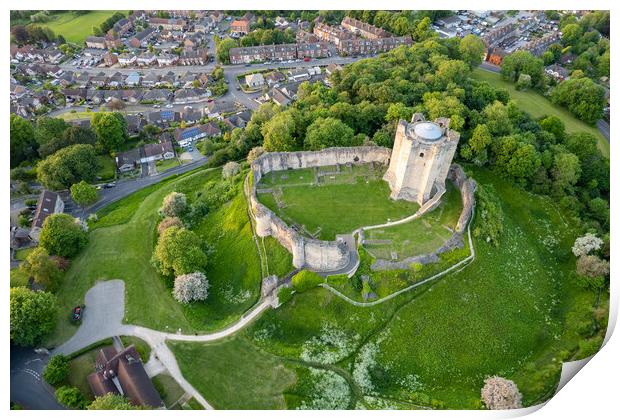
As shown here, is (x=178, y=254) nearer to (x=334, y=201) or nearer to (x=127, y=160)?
(x=334, y=201)

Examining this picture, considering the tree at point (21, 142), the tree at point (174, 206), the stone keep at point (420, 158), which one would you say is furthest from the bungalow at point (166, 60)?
the stone keep at point (420, 158)

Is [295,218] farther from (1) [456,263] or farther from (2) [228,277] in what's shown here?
(1) [456,263]

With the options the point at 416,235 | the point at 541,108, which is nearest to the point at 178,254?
the point at 416,235

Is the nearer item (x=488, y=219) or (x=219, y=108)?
(x=488, y=219)

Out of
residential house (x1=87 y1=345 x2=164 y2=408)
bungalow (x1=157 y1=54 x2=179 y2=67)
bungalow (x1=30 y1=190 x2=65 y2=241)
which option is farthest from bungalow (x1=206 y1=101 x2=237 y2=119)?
residential house (x1=87 y1=345 x2=164 y2=408)

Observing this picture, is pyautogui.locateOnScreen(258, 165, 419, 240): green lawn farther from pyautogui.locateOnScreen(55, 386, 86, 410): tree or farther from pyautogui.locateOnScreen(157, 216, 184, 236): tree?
pyautogui.locateOnScreen(55, 386, 86, 410): tree

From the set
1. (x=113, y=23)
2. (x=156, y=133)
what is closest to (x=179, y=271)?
(x=156, y=133)
